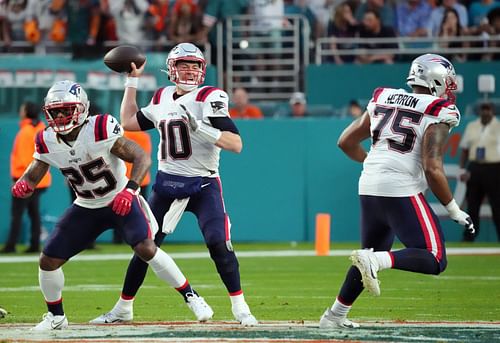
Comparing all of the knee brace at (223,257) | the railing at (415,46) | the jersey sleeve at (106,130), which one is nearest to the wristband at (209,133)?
the jersey sleeve at (106,130)

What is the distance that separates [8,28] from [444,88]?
12.1 m

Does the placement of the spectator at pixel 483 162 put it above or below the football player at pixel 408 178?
below

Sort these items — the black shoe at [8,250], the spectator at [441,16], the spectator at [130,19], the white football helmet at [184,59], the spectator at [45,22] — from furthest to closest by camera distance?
1. the spectator at [45,22]
2. the spectator at [130,19]
3. the spectator at [441,16]
4. the black shoe at [8,250]
5. the white football helmet at [184,59]

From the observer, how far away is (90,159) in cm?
739

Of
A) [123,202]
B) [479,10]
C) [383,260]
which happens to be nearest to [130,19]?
[479,10]

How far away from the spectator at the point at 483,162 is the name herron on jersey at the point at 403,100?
27.2 feet

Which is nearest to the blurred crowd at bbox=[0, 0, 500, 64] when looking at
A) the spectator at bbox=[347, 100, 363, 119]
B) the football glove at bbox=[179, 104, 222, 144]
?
the spectator at bbox=[347, 100, 363, 119]

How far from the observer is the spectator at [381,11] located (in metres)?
17.2

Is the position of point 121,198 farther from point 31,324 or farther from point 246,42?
point 246,42

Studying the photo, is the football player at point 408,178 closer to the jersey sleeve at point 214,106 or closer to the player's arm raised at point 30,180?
the jersey sleeve at point 214,106

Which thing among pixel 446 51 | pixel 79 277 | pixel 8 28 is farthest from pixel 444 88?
pixel 8 28

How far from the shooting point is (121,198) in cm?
713

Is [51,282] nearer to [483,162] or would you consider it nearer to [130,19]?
[483,162]

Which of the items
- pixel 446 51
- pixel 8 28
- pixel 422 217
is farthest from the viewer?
pixel 8 28
